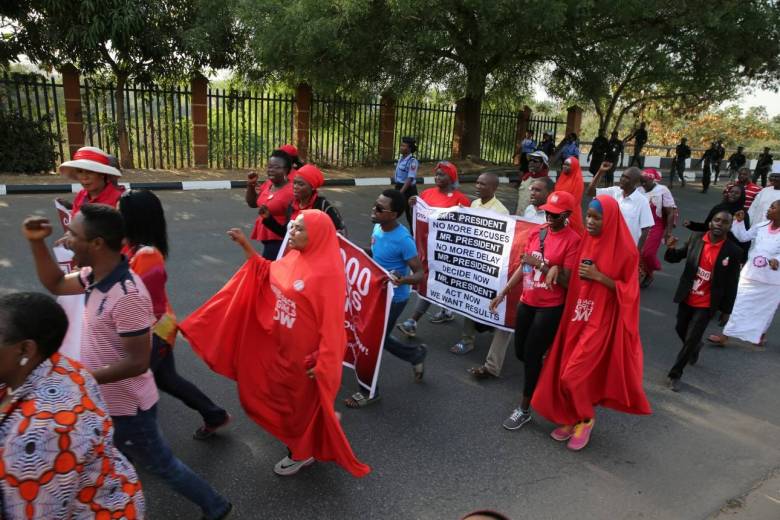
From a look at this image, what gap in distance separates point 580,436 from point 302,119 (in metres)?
13.9

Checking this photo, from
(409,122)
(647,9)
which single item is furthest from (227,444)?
(409,122)

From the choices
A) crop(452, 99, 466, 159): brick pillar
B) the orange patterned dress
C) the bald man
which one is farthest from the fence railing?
the orange patterned dress

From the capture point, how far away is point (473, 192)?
14.8 meters

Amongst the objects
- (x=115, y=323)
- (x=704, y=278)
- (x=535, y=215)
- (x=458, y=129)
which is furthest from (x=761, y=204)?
(x=458, y=129)

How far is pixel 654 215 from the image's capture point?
7.78m

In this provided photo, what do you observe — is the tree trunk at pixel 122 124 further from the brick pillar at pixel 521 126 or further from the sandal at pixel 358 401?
the brick pillar at pixel 521 126

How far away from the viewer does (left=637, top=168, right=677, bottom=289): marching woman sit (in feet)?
25.1

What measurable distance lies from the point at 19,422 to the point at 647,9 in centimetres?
1461

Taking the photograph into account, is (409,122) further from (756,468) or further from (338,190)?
(756,468)

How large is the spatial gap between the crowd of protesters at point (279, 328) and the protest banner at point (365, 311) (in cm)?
14

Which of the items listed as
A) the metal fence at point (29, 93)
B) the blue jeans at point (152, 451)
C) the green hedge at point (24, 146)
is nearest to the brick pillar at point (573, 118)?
the metal fence at point (29, 93)

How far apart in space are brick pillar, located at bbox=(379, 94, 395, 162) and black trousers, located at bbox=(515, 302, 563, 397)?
14077 mm

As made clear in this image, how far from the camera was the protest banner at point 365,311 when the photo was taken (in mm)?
4082

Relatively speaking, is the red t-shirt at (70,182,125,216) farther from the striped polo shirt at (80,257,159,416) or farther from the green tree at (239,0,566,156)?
the green tree at (239,0,566,156)
